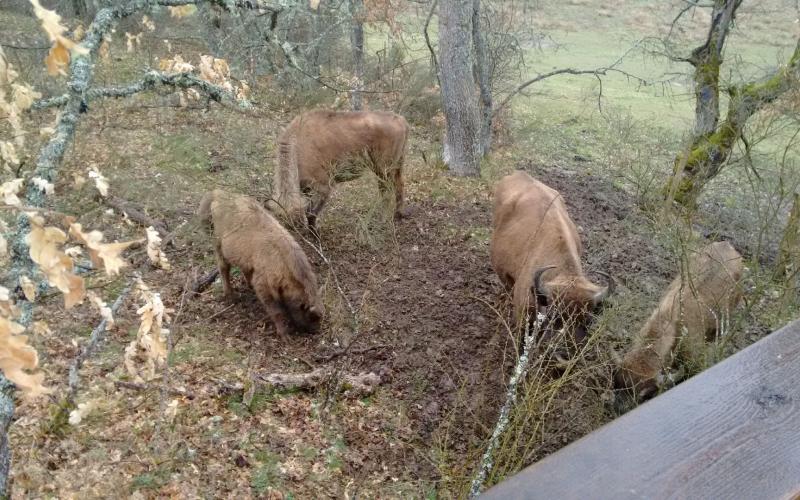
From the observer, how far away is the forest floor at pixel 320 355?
4.30 meters

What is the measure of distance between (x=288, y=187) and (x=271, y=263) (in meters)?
1.82

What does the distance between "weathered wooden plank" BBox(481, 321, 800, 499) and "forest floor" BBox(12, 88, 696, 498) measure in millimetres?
2143

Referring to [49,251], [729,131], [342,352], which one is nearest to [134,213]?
[342,352]

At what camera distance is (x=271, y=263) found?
20.0 feet

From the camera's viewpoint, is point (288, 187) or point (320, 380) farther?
point (288, 187)

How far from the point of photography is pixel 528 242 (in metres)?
6.62

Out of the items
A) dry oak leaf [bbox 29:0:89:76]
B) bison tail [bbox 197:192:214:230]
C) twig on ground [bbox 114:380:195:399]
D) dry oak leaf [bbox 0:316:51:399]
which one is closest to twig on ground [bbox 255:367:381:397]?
twig on ground [bbox 114:380:195:399]

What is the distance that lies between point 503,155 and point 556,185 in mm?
1792

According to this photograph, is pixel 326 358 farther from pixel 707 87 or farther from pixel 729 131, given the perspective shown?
pixel 707 87

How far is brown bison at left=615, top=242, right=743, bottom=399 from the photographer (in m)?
5.27

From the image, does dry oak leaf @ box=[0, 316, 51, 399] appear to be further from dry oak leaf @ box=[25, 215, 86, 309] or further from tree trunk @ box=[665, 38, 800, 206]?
tree trunk @ box=[665, 38, 800, 206]

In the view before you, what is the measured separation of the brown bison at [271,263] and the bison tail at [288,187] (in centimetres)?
72

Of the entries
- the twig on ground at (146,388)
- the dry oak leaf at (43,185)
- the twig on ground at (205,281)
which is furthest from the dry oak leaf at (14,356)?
the twig on ground at (205,281)

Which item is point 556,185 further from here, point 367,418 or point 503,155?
point 367,418
